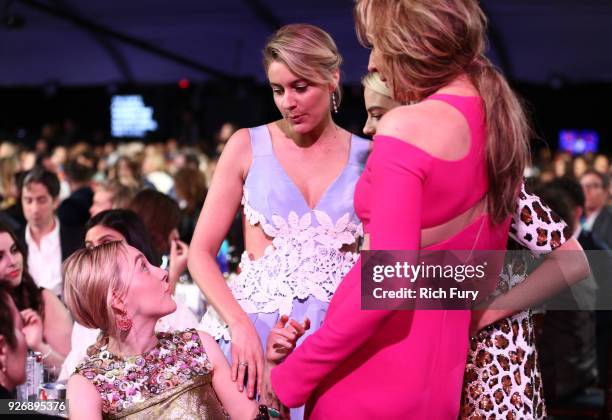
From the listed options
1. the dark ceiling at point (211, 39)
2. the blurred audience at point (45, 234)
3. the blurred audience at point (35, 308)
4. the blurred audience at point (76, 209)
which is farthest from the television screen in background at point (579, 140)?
the blurred audience at point (35, 308)

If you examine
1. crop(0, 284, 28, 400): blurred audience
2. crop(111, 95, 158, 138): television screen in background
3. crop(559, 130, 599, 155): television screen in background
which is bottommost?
crop(0, 284, 28, 400): blurred audience

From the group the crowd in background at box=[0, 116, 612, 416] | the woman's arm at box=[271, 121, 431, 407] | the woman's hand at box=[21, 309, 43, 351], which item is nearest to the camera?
the woman's arm at box=[271, 121, 431, 407]

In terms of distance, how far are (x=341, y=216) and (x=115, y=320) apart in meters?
0.66

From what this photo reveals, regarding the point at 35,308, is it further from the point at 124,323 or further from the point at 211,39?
the point at 211,39

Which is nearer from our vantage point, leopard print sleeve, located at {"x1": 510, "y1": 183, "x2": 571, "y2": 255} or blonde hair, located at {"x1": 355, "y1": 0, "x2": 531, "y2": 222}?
blonde hair, located at {"x1": 355, "y1": 0, "x2": 531, "y2": 222}

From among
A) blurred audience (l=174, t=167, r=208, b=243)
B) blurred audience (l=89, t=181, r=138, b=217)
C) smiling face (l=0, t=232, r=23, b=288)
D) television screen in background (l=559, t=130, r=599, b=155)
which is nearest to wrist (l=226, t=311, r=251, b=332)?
smiling face (l=0, t=232, r=23, b=288)

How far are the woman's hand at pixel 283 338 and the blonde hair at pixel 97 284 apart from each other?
609 millimetres

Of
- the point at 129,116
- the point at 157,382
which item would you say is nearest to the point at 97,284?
the point at 157,382

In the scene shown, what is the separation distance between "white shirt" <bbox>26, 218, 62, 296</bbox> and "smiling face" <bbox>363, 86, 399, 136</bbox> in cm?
344

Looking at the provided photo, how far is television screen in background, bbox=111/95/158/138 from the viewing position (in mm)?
20062

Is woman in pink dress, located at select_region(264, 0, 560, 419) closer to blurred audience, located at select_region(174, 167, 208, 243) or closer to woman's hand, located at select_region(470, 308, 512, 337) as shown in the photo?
woman's hand, located at select_region(470, 308, 512, 337)

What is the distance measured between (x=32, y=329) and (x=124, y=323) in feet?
4.23

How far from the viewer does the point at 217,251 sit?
7.67 ft

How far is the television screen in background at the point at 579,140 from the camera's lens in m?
19.0
